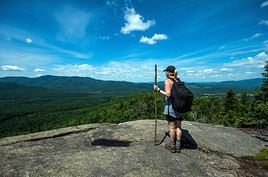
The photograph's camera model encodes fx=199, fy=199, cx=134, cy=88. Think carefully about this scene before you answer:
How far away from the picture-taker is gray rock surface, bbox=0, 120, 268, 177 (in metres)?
6.49

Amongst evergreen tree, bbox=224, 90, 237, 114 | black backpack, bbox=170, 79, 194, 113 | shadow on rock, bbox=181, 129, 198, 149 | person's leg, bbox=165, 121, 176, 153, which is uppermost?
black backpack, bbox=170, 79, 194, 113

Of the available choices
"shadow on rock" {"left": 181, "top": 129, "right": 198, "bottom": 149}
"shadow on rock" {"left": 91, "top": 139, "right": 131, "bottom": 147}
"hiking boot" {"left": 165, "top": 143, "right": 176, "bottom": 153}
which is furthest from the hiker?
"shadow on rock" {"left": 91, "top": 139, "right": 131, "bottom": 147}

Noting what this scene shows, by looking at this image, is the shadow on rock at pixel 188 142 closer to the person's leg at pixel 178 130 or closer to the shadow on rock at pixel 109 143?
the person's leg at pixel 178 130

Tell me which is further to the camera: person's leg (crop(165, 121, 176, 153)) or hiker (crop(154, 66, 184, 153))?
person's leg (crop(165, 121, 176, 153))

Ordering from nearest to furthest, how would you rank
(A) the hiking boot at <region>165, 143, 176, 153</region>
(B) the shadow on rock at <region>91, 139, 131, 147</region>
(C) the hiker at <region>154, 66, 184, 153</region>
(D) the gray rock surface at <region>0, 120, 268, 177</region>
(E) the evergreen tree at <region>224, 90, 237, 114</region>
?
(D) the gray rock surface at <region>0, 120, 268, 177</region>, (C) the hiker at <region>154, 66, 184, 153</region>, (A) the hiking boot at <region>165, 143, 176, 153</region>, (B) the shadow on rock at <region>91, 139, 131, 147</region>, (E) the evergreen tree at <region>224, 90, 237, 114</region>

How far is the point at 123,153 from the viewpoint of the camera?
773 centimetres

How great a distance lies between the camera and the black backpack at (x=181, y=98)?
25.4 ft

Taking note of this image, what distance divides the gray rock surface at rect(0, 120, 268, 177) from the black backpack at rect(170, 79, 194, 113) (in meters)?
1.95

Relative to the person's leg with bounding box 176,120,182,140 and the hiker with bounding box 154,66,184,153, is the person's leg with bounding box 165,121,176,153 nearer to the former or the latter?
the hiker with bounding box 154,66,184,153

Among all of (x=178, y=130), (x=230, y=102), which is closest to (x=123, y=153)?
(x=178, y=130)

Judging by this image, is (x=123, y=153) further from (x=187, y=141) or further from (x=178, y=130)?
(x=187, y=141)

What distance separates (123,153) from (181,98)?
310cm

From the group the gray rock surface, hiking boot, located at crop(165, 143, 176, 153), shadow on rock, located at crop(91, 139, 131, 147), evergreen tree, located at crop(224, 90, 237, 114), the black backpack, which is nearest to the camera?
the gray rock surface

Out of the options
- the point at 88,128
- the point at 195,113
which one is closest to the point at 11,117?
the point at 195,113
